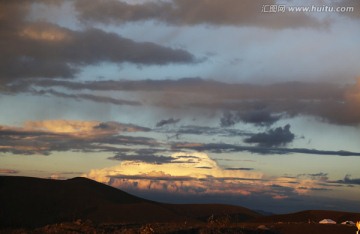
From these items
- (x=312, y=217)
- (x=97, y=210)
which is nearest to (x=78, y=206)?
(x=97, y=210)

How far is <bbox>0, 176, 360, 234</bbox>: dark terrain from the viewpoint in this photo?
6556cm

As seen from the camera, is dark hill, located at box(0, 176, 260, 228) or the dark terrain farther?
dark hill, located at box(0, 176, 260, 228)

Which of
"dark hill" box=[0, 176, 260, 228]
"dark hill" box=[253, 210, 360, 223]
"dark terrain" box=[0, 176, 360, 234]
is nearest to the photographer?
"dark terrain" box=[0, 176, 360, 234]

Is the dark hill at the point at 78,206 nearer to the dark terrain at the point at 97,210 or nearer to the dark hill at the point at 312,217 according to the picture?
the dark terrain at the point at 97,210

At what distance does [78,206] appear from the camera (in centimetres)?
7938

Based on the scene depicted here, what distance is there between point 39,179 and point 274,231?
2050 inches

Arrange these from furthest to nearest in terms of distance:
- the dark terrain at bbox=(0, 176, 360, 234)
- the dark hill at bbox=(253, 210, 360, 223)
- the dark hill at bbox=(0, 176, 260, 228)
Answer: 1. the dark hill at bbox=(0, 176, 260, 228)
2. the dark hill at bbox=(253, 210, 360, 223)
3. the dark terrain at bbox=(0, 176, 360, 234)

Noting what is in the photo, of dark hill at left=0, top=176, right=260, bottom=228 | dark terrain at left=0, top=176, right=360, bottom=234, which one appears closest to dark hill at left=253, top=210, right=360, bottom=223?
dark terrain at left=0, top=176, right=360, bottom=234

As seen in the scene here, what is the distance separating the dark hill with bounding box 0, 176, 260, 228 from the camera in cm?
7156

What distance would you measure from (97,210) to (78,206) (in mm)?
3510

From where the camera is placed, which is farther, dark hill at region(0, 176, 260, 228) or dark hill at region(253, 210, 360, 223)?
dark hill at region(0, 176, 260, 228)

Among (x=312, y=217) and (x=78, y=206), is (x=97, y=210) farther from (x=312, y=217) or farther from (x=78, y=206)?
(x=312, y=217)

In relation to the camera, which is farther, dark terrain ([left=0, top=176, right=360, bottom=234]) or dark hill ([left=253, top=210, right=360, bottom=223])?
dark hill ([left=253, top=210, right=360, bottom=223])

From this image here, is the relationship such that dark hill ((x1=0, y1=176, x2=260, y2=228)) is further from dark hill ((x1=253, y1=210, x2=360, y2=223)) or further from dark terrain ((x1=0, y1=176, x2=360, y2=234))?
dark hill ((x1=253, y1=210, x2=360, y2=223))
